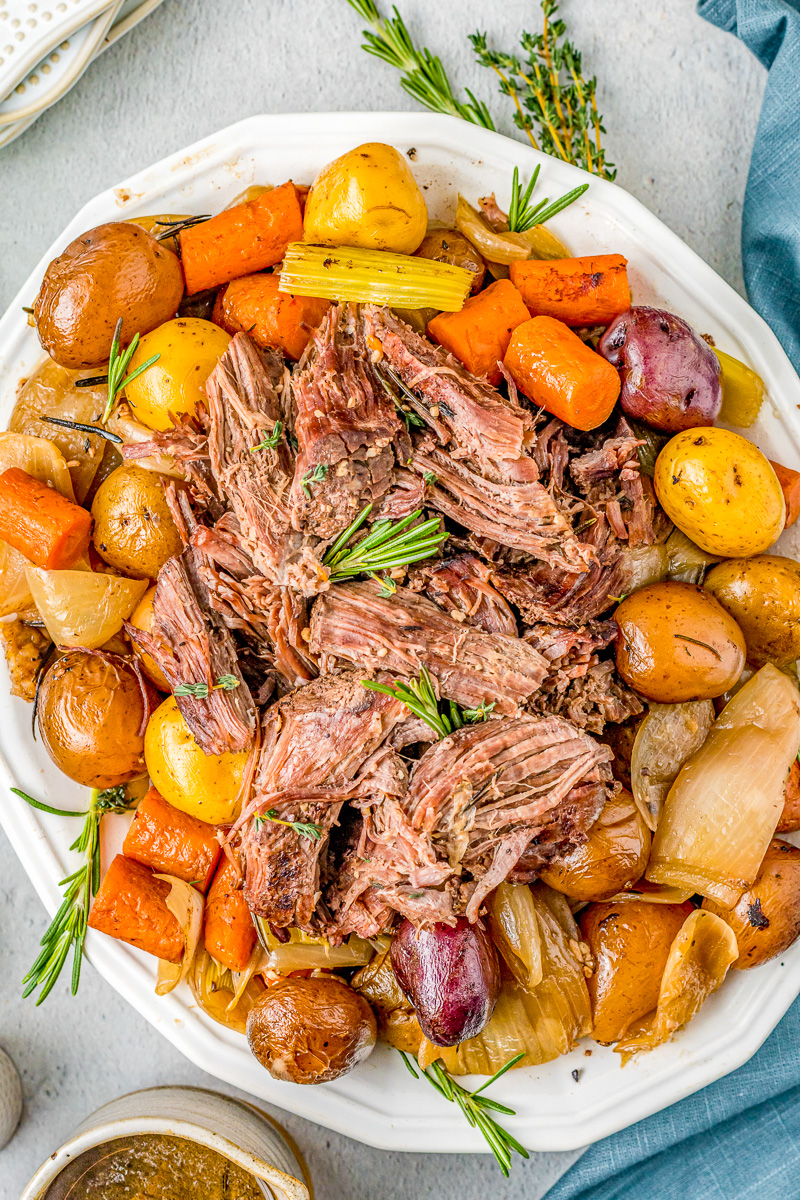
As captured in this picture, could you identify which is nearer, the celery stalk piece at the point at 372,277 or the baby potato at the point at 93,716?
the celery stalk piece at the point at 372,277

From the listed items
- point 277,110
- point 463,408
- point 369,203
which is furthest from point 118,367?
point 277,110

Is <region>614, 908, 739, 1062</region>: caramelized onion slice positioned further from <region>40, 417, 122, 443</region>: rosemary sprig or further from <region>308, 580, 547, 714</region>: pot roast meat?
<region>40, 417, 122, 443</region>: rosemary sprig

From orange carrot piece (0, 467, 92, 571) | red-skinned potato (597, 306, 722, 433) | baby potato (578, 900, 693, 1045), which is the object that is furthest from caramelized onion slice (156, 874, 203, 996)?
red-skinned potato (597, 306, 722, 433)

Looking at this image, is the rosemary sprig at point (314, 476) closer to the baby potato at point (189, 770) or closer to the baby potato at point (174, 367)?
the baby potato at point (174, 367)

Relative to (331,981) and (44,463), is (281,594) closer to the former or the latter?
(44,463)

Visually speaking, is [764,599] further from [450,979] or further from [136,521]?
[136,521]

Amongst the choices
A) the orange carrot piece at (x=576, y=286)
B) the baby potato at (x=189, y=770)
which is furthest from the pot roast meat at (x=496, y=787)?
the orange carrot piece at (x=576, y=286)
